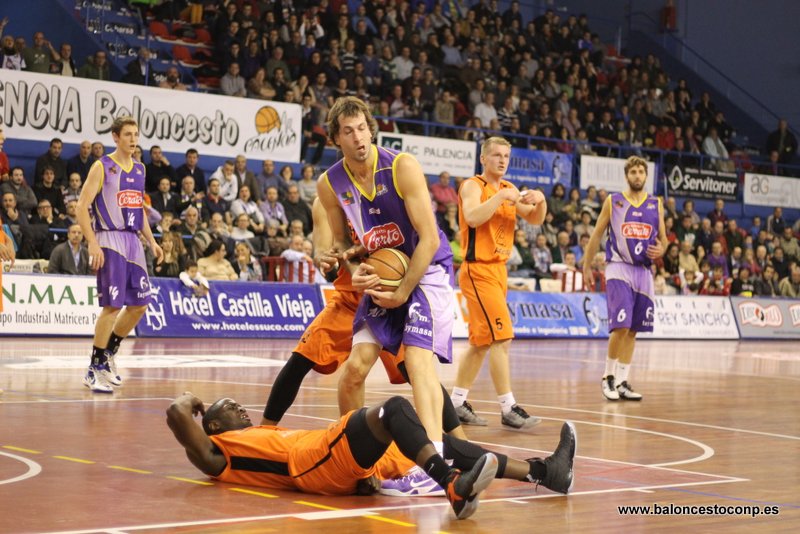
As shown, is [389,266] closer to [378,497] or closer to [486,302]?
[378,497]

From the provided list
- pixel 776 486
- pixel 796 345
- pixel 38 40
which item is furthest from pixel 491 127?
pixel 776 486

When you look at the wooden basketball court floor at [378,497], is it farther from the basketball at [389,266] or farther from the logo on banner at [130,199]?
the logo on banner at [130,199]

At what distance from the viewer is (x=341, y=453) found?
5.66 metres

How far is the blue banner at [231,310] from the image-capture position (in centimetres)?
1834

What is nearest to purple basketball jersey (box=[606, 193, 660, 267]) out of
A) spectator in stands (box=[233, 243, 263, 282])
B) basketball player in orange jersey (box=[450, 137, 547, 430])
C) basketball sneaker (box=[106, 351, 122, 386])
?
basketball player in orange jersey (box=[450, 137, 547, 430])

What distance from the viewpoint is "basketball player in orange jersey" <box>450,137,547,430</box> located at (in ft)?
30.8

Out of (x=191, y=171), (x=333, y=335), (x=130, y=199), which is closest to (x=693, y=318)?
(x=191, y=171)

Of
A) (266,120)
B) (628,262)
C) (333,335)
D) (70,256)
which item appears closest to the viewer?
(333,335)

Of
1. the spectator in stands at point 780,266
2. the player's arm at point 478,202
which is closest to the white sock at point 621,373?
the player's arm at point 478,202

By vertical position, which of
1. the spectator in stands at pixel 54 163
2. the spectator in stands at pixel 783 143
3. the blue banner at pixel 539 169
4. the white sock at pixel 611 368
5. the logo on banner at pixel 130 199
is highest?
the spectator in stands at pixel 783 143

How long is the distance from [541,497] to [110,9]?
67.1 ft

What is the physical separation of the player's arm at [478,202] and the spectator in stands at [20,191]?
35.6 ft

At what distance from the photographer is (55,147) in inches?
749

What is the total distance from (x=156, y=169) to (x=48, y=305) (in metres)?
3.64
